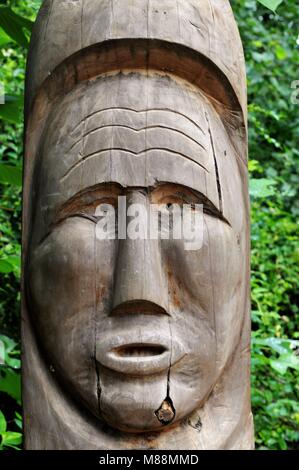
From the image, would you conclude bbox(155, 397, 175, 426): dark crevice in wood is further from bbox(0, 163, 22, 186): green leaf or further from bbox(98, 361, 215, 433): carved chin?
bbox(0, 163, 22, 186): green leaf

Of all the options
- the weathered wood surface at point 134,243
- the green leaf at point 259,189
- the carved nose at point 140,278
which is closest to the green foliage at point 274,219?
the green leaf at point 259,189

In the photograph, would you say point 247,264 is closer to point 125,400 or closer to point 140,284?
point 140,284

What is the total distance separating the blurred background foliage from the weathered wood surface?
52cm

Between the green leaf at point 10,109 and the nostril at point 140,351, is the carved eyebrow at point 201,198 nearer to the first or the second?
the nostril at point 140,351

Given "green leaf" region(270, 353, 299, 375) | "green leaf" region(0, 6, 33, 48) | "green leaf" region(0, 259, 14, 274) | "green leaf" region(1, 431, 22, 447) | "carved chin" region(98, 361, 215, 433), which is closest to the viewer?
Answer: "carved chin" region(98, 361, 215, 433)

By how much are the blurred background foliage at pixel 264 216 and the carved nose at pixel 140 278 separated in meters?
0.76

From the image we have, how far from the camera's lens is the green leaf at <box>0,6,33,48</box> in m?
2.55

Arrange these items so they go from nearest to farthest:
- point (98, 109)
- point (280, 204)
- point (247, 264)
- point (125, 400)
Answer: point (125, 400)
point (98, 109)
point (247, 264)
point (280, 204)

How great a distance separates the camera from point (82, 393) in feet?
6.78

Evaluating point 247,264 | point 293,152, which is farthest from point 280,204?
point 247,264

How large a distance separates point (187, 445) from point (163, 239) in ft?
1.81

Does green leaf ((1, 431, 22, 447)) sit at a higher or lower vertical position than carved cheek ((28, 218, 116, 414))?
lower

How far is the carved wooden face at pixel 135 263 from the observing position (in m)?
2.02

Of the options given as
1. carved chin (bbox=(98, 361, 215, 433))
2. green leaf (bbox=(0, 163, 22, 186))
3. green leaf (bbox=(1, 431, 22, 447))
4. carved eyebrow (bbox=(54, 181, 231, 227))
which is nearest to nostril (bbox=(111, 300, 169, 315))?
carved chin (bbox=(98, 361, 215, 433))
